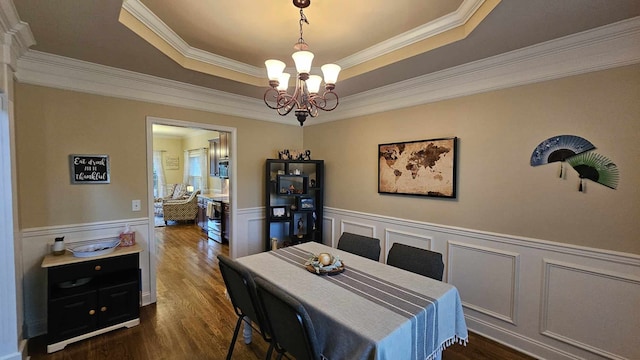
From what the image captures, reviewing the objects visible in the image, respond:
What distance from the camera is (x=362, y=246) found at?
2.56m

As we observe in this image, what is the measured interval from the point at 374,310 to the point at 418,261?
2.77 ft

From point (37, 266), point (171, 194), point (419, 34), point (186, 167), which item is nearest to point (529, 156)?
point (419, 34)

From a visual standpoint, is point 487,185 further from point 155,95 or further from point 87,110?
point 87,110

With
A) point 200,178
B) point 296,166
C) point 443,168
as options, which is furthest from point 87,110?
point 200,178

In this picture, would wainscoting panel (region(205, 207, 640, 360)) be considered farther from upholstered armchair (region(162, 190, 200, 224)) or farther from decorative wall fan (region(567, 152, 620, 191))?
upholstered armchair (region(162, 190, 200, 224))

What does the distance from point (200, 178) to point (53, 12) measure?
6.64m

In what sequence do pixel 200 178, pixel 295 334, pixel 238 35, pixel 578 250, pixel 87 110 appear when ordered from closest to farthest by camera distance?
pixel 295 334
pixel 578 250
pixel 238 35
pixel 87 110
pixel 200 178

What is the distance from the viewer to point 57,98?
247 cm

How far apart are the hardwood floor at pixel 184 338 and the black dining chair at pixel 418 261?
2.67 feet

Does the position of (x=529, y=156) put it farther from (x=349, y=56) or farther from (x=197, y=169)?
(x=197, y=169)

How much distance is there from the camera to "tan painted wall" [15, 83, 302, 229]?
2.35 metres

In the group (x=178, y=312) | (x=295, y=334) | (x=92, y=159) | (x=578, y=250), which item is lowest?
(x=178, y=312)

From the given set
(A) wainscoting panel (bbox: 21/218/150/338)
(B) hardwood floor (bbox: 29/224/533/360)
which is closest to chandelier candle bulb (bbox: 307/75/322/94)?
(B) hardwood floor (bbox: 29/224/533/360)

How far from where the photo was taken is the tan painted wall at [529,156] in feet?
6.03
